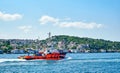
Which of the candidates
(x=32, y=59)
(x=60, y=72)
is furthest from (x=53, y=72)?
(x=32, y=59)

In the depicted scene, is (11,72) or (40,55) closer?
(11,72)

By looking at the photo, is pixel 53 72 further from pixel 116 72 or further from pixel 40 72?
pixel 116 72

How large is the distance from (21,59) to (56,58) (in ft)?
45.6

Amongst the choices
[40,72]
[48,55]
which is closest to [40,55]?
[48,55]

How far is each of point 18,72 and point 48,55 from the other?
70324 mm

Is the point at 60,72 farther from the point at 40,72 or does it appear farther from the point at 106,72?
the point at 106,72

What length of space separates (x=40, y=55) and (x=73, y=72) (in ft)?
252

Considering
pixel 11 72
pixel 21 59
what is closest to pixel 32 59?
pixel 21 59

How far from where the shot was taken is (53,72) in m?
83.4

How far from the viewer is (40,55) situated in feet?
519

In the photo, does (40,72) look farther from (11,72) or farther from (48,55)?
(48,55)

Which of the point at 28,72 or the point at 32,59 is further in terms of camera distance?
the point at 32,59

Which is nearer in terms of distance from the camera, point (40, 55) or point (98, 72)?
point (98, 72)

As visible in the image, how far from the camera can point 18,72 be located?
82.9 meters
